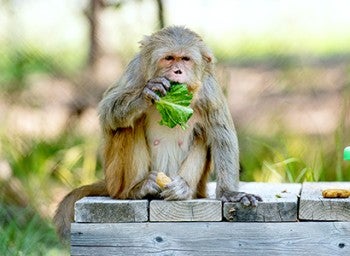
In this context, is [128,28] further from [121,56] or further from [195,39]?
[195,39]

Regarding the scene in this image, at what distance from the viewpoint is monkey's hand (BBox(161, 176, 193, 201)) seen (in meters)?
6.98

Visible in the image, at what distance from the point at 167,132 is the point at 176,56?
0.64 metres

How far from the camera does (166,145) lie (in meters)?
7.44

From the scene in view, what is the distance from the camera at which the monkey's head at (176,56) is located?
7027 millimetres

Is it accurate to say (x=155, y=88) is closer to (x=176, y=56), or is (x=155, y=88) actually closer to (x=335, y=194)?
(x=176, y=56)

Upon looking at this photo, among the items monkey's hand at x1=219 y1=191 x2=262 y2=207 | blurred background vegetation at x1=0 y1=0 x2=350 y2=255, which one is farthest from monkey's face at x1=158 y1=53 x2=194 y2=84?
blurred background vegetation at x1=0 y1=0 x2=350 y2=255

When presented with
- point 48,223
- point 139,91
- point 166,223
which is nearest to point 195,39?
point 139,91

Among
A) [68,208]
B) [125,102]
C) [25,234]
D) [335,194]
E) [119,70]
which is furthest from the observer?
[119,70]

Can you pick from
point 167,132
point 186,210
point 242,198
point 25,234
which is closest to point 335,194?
point 242,198

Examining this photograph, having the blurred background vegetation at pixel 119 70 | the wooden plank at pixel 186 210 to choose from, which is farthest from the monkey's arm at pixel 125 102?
the blurred background vegetation at pixel 119 70

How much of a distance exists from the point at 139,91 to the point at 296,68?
320cm

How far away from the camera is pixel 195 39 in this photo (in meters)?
7.23

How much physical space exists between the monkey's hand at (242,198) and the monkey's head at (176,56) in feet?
2.43

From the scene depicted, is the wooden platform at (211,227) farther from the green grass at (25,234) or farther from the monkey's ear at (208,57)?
the green grass at (25,234)
